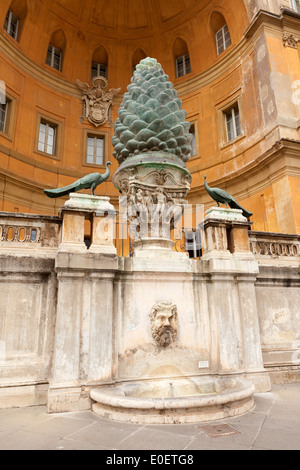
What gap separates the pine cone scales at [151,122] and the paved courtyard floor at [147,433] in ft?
14.8

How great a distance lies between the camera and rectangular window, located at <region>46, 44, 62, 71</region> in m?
18.3

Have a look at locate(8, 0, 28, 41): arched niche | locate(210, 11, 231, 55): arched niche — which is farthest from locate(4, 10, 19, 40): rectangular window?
locate(210, 11, 231, 55): arched niche

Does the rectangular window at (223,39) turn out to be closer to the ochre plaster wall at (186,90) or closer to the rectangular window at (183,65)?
the ochre plaster wall at (186,90)

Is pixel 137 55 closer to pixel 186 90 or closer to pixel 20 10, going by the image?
pixel 186 90

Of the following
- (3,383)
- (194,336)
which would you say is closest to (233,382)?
(194,336)

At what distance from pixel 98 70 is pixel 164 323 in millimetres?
18905

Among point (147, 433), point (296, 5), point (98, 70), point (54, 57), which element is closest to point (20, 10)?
point (54, 57)

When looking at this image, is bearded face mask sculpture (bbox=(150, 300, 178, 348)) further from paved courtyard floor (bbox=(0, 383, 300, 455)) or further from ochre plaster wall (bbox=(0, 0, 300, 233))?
ochre plaster wall (bbox=(0, 0, 300, 233))

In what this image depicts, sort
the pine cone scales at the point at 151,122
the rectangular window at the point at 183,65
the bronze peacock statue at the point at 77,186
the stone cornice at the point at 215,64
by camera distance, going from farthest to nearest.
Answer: the rectangular window at the point at 183,65 → the stone cornice at the point at 215,64 → the pine cone scales at the point at 151,122 → the bronze peacock statue at the point at 77,186

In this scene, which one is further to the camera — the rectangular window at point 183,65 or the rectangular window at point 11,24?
the rectangular window at point 183,65

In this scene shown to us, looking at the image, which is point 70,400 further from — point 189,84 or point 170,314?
point 189,84

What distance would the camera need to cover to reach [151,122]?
6.26m

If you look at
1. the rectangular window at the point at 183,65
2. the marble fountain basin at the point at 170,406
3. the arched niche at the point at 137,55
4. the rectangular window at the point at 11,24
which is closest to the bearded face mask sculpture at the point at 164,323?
the marble fountain basin at the point at 170,406

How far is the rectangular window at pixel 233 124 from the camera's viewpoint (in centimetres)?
1675
